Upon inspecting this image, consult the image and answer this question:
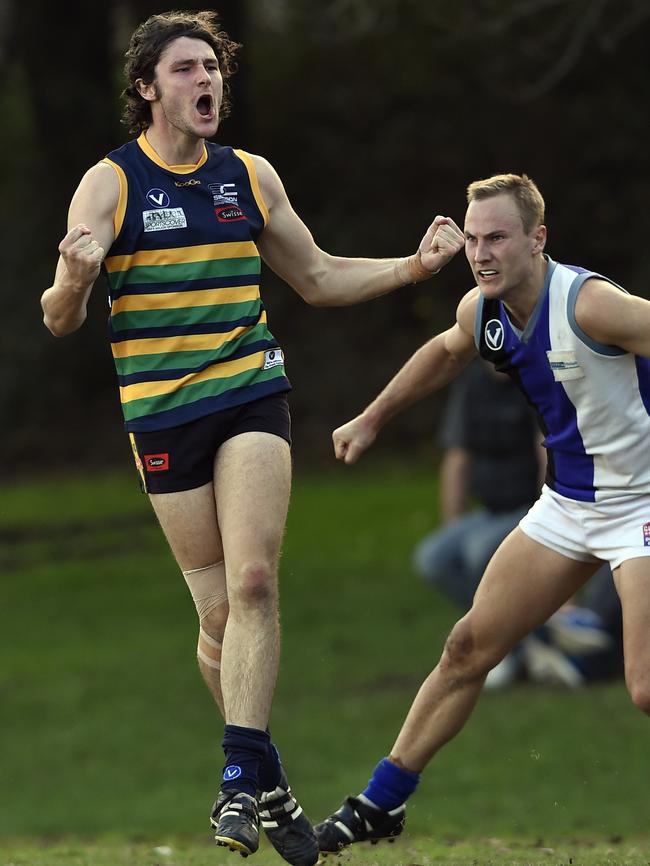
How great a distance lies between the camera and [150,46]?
253 inches

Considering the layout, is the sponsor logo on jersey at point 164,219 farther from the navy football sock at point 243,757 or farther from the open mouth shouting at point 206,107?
the navy football sock at point 243,757

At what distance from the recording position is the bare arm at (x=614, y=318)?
239 inches

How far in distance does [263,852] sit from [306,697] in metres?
5.32

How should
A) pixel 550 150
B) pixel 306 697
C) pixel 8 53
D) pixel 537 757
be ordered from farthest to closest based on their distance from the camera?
pixel 8 53 → pixel 550 150 → pixel 306 697 → pixel 537 757

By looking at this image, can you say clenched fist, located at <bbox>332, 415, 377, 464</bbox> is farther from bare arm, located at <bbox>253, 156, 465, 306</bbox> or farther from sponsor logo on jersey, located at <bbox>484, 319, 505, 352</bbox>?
sponsor logo on jersey, located at <bbox>484, 319, 505, 352</bbox>

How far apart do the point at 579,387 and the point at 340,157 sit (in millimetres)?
18020

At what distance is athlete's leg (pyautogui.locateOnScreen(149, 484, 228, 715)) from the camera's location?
Result: 6.36 m

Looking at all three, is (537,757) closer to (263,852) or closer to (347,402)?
(263,852)

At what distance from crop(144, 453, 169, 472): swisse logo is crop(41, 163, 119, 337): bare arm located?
57cm

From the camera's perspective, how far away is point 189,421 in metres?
6.27

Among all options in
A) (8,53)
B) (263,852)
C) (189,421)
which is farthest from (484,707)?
(8,53)

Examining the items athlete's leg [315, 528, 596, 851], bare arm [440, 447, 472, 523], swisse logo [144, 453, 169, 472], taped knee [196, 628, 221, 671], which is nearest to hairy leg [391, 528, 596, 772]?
athlete's leg [315, 528, 596, 851]

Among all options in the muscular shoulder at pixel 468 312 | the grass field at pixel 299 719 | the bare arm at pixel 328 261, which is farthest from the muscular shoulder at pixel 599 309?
the grass field at pixel 299 719

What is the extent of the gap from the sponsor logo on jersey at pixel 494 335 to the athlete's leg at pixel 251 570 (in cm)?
93
